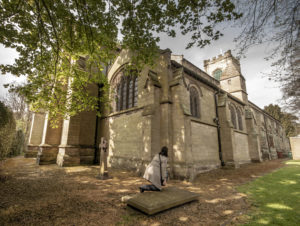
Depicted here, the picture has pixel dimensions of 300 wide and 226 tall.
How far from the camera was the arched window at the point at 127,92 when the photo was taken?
11255 mm

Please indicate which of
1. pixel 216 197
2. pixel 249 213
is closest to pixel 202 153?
pixel 216 197

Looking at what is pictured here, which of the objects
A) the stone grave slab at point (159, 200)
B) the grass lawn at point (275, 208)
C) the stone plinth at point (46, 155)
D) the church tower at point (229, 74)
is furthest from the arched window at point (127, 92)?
the church tower at point (229, 74)

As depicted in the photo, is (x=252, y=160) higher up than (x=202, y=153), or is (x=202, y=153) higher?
(x=202, y=153)

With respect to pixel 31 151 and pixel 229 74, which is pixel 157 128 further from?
pixel 229 74

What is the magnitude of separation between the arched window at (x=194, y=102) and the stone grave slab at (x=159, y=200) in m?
7.51

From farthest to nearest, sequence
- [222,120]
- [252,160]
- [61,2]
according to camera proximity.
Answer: [252,160] < [222,120] < [61,2]

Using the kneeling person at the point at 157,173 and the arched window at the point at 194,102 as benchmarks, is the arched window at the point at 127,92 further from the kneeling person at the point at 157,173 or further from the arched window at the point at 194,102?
the kneeling person at the point at 157,173

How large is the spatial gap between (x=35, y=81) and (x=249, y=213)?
10260 mm

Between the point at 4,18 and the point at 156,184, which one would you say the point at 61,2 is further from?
the point at 156,184

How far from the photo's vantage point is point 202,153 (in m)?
10.3

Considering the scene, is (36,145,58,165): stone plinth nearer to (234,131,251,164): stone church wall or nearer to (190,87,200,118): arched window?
(190,87,200,118): arched window

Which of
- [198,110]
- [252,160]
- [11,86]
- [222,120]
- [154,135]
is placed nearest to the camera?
[11,86]

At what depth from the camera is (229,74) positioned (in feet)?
73.6

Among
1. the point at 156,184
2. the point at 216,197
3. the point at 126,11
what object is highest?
the point at 126,11
